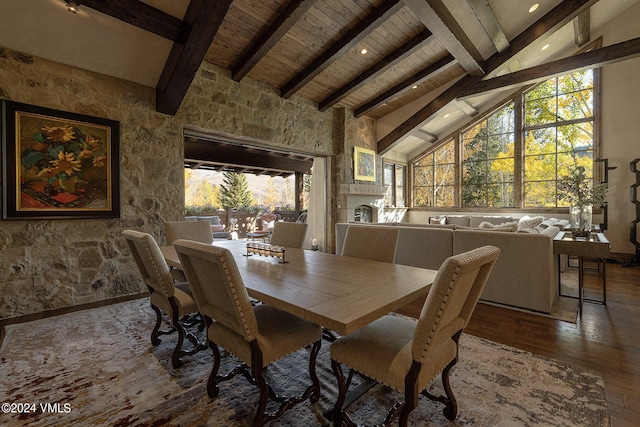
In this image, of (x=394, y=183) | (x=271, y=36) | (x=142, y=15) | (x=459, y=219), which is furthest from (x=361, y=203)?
→ (x=142, y=15)

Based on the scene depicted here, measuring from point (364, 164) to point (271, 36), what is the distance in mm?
3689

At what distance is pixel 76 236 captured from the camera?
322 centimetres

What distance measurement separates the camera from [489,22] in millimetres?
4559

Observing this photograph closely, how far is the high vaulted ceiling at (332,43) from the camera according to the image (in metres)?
2.84

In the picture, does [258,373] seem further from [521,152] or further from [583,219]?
[521,152]

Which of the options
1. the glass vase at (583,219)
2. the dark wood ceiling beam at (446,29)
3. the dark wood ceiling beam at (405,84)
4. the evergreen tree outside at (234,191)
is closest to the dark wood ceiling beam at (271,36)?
the dark wood ceiling beam at (446,29)

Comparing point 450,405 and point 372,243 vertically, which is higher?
point 372,243

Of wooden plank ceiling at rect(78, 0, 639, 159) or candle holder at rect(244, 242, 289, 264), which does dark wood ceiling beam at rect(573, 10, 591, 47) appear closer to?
wooden plank ceiling at rect(78, 0, 639, 159)

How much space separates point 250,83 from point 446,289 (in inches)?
180

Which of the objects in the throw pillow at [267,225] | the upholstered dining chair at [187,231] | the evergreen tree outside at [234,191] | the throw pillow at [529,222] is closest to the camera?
the upholstered dining chair at [187,231]

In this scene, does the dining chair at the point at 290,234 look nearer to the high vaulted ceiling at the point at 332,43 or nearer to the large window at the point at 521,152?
the high vaulted ceiling at the point at 332,43

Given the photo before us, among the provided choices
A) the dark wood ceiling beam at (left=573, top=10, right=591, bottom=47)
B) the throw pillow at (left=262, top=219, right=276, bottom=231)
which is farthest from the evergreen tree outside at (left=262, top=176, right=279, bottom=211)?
the dark wood ceiling beam at (left=573, top=10, right=591, bottom=47)

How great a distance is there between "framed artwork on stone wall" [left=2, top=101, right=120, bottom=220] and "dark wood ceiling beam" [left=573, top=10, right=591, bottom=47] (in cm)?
801

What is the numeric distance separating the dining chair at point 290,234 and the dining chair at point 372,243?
0.66 meters
